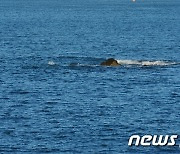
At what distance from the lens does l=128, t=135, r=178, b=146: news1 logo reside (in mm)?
61459

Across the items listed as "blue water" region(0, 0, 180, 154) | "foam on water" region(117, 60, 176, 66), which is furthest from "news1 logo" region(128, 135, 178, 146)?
"foam on water" region(117, 60, 176, 66)

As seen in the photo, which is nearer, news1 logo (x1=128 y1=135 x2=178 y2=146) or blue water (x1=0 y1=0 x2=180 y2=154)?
news1 logo (x1=128 y1=135 x2=178 y2=146)

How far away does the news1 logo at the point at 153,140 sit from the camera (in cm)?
6146

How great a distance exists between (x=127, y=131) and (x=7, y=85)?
26282 mm

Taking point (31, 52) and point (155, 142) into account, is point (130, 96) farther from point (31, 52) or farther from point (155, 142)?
point (31, 52)

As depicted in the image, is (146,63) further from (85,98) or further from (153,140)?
(153,140)

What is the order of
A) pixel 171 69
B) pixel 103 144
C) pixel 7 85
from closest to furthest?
pixel 103 144
pixel 7 85
pixel 171 69

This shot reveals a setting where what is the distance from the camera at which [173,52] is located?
408 ft

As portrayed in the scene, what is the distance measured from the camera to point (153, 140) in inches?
2457

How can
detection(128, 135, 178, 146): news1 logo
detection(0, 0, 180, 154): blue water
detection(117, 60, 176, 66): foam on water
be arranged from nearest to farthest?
detection(128, 135, 178, 146): news1 logo, detection(0, 0, 180, 154): blue water, detection(117, 60, 176, 66): foam on water

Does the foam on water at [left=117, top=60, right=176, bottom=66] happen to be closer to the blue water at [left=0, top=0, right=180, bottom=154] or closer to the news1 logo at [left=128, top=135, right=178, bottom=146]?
the blue water at [left=0, top=0, right=180, bottom=154]

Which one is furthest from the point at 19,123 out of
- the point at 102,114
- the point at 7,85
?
the point at 7,85

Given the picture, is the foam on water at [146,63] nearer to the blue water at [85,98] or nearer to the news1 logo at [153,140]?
the blue water at [85,98]

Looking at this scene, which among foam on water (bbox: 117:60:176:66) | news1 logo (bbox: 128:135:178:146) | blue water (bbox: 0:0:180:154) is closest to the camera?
news1 logo (bbox: 128:135:178:146)
